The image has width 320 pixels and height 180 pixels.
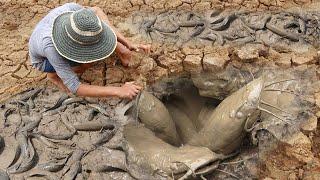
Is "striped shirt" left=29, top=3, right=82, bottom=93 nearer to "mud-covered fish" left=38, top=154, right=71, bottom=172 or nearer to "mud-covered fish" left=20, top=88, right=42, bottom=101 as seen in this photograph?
"mud-covered fish" left=20, top=88, right=42, bottom=101

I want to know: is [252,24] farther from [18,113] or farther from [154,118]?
[18,113]

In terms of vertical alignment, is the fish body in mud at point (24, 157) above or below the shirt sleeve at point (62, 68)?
below

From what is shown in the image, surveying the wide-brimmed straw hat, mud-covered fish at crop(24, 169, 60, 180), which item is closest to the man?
the wide-brimmed straw hat

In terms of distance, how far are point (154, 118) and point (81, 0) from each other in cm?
156

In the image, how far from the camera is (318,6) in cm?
385

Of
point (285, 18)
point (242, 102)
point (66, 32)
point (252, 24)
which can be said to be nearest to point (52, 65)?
point (66, 32)

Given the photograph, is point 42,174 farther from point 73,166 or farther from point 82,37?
point 82,37

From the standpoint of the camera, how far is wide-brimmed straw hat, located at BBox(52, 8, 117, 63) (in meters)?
2.80

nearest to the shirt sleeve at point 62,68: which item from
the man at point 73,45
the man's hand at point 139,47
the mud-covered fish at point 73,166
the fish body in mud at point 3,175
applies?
the man at point 73,45

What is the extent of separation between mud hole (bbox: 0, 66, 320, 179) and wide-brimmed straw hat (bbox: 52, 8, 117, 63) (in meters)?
0.44

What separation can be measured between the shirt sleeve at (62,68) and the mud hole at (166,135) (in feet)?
0.78

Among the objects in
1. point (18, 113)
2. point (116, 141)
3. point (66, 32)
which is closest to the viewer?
point (66, 32)

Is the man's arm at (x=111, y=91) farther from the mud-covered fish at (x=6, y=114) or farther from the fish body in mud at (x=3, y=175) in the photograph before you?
the fish body in mud at (x=3, y=175)

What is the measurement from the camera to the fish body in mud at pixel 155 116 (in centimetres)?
318
